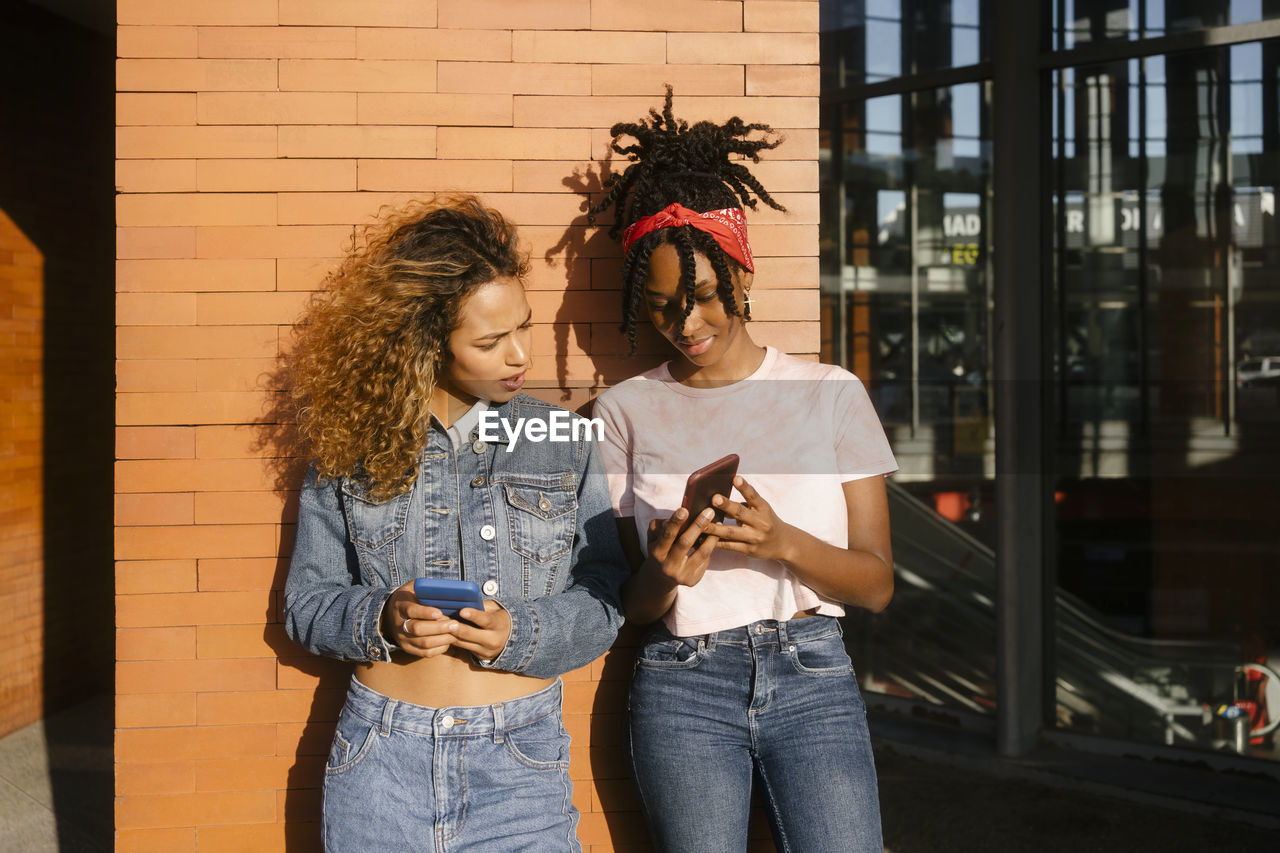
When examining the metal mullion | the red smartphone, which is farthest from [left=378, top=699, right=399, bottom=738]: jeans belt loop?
the metal mullion

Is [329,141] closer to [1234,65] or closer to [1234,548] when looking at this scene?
[1234,65]

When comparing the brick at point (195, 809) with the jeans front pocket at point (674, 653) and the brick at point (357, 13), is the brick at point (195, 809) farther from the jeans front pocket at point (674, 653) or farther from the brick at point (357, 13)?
the brick at point (357, 13)

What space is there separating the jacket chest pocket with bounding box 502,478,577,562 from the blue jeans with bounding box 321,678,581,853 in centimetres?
32

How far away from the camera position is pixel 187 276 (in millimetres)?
2568

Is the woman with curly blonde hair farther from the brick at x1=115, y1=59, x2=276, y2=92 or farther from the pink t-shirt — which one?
the brick at x1=115, y1=59, x2=276, y2=92

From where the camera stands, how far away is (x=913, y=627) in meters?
6.98

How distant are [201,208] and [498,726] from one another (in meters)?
1.57

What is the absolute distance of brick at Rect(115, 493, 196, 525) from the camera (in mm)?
2578

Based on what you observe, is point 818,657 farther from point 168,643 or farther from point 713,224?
point 168,643

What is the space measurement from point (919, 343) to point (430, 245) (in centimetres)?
552

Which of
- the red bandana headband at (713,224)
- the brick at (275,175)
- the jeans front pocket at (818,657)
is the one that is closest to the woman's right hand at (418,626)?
the jeans front pocket at (818,657)

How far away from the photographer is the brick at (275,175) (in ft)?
8.45

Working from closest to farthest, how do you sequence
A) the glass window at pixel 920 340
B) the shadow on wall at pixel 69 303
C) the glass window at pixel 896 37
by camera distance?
the shadow on wall at pixel 69 303
the glass window at pixel 896 37
the glass window at pixel 920 340

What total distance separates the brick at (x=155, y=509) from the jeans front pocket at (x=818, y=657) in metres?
1.61
